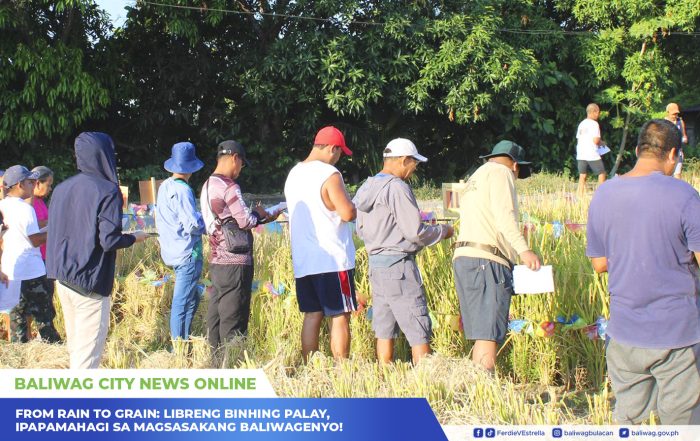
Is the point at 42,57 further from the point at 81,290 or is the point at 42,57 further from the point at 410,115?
the point at 81,290

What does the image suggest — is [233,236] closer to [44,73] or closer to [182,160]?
[182,160]

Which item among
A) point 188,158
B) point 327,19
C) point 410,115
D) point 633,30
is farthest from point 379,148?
point 188,158

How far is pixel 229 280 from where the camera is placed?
427cm

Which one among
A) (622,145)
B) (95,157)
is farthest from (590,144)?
(95,157)

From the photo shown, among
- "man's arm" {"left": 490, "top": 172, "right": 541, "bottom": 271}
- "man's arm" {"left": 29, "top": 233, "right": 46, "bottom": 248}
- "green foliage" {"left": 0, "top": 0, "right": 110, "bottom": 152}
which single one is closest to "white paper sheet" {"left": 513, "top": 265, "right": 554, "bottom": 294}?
"man's arm" {"left": 490, "top": 172, "right": 541, "bottom": 271}

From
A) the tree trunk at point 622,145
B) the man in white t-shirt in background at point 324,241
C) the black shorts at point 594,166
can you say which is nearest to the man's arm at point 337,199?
the man in white t-shirt in background at point 324,241

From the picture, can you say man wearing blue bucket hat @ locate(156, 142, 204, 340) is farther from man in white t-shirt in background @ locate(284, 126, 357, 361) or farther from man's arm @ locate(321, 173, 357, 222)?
man's arm @ locate(321, 173, 357, 222)

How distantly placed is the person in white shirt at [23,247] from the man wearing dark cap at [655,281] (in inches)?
132

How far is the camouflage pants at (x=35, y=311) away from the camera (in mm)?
4805

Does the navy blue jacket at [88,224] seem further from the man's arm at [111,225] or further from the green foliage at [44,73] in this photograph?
the green foliage at [44,73]

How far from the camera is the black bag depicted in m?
4.22

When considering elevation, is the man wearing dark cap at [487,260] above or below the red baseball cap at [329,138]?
below

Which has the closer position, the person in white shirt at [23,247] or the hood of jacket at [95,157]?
the hood of jacket at [95,157]

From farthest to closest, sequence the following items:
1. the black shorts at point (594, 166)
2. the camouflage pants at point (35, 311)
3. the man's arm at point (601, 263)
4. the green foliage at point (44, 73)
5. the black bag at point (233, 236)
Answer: the green foliage at point (44, 73) < the black shorts at point (594, 166) < the camouflage pants at point (35, 311) < the black bag at point (233, 236) < the man's arm at point (601, 263)
